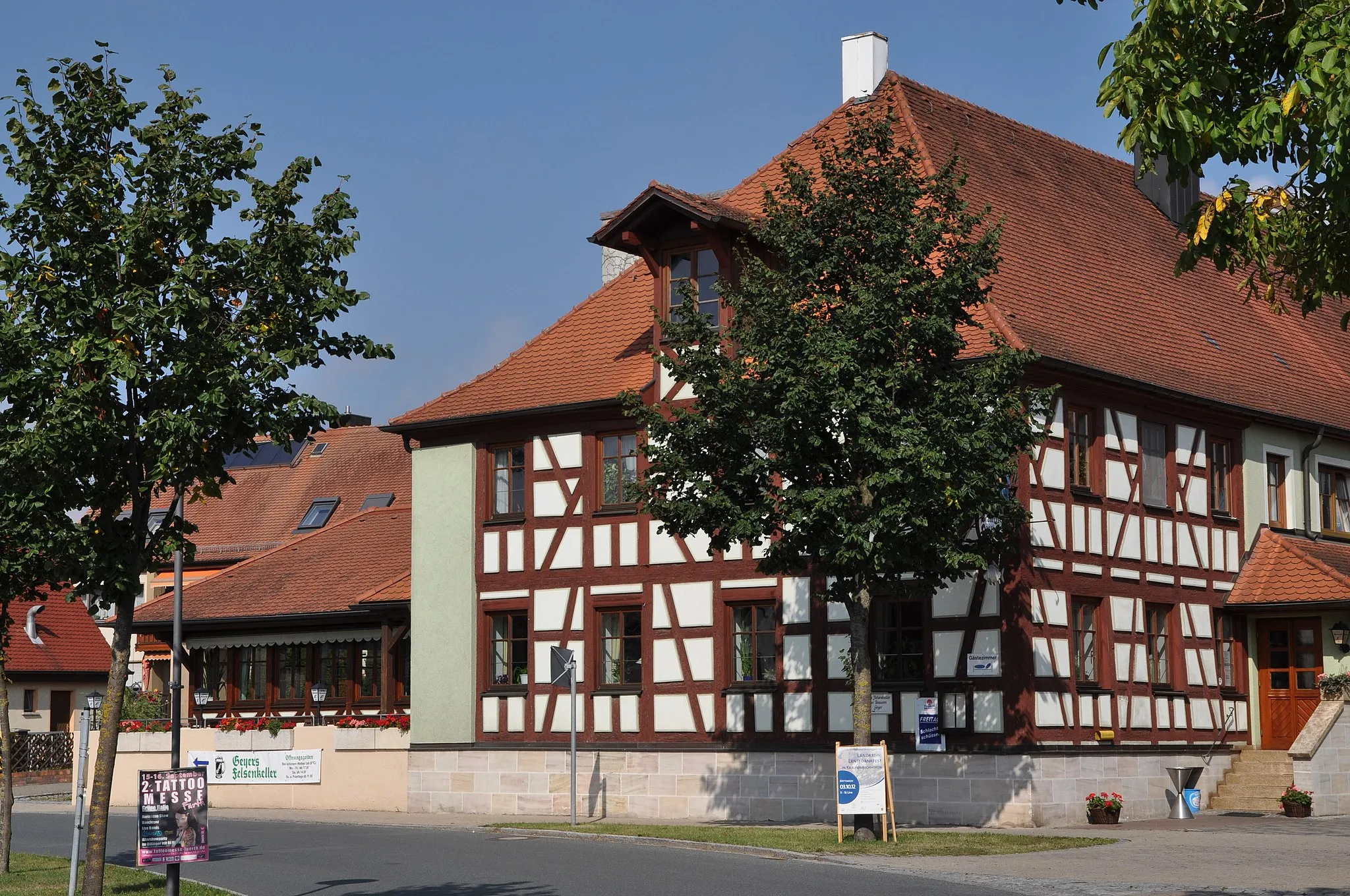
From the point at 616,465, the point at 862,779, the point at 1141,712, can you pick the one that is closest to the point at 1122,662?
the point at 1141,712

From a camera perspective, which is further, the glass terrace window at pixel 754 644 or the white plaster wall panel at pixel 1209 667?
the white plaster wall panel at pixel 1209 667

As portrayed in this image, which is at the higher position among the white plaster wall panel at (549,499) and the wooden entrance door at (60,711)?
the white plaster wall panel at (549,499)

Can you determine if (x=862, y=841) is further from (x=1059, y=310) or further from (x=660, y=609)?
(x=1059, y=310)

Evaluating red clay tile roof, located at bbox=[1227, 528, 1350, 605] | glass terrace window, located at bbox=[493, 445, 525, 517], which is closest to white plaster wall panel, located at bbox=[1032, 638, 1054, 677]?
red clay tile roof, located at bbox=[1227, 528, 1350, 605]

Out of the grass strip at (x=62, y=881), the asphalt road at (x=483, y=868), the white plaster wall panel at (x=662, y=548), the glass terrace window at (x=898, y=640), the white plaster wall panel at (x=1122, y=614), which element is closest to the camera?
the grass strip at (x=62, y=881)

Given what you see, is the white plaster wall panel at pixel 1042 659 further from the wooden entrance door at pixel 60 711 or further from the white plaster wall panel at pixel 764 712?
the wooden entrance door at pixel 60 711

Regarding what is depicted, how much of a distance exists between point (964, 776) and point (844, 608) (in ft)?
10.4

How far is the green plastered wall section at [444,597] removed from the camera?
30.8 m

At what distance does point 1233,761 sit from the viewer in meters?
29.9

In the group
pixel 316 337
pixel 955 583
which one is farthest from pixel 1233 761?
pixel 316 337

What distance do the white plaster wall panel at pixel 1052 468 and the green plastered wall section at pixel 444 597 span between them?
32.9 ft

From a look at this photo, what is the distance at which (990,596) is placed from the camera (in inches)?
1011

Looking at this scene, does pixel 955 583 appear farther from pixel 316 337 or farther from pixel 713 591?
pixel 316 337

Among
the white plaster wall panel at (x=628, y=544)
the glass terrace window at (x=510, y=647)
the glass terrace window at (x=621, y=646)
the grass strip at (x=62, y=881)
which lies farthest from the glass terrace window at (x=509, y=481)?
the grass strip at (x=62, y=881)
